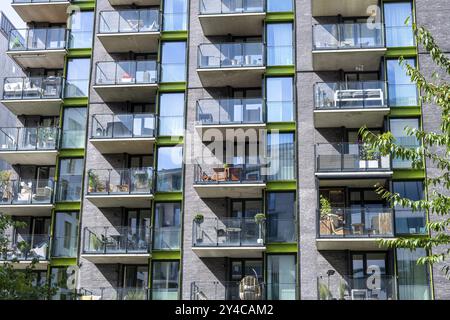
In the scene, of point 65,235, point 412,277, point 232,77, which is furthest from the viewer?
point 232,77

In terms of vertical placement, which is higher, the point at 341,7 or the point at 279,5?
the point at 279,5

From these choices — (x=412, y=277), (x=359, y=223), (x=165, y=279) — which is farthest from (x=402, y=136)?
(x=165, y=279)

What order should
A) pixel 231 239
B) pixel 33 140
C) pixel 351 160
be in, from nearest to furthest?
pixel 231 239 < pixel 351 160 < pixel 33 140

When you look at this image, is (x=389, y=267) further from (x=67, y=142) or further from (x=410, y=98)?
(x=67, y=142)

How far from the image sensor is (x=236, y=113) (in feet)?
101

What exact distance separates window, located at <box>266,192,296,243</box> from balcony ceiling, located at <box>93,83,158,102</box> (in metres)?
A: 6.95

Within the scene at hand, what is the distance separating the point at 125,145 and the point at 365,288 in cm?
1154

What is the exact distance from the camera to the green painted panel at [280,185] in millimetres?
29938

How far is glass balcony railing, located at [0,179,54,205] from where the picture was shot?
103 ft

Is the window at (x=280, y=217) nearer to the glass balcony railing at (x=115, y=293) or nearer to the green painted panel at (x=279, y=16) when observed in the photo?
the glass balcony railing at (x=115, y=293)

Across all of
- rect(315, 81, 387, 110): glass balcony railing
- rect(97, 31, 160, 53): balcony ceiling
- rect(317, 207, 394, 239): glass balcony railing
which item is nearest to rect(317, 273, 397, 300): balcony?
rect(317, 207, 394, 239): glass balcony railing

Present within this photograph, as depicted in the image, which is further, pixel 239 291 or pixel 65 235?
pixel 65 235

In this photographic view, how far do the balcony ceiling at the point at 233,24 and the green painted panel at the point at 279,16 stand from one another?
0.41 meters

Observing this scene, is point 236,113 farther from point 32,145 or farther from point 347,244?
point 32,145
